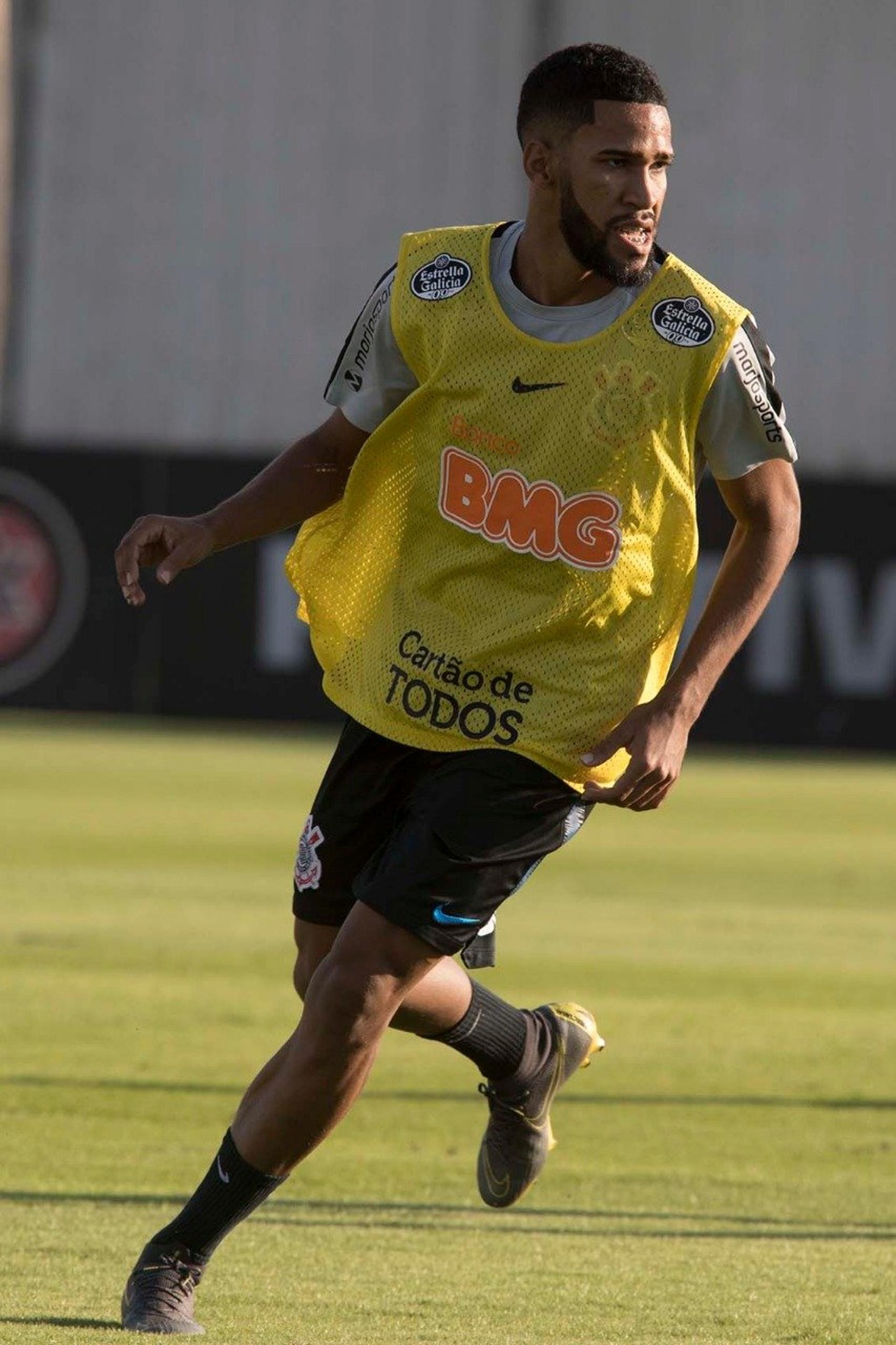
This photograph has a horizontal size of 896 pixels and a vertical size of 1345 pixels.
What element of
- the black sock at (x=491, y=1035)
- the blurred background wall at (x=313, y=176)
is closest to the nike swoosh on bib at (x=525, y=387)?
the black sock at (x=491, y=1035)

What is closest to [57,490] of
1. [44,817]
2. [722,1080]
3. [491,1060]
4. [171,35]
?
[44,817]

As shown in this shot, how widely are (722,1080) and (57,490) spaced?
14.7 m

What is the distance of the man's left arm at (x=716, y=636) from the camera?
4.69 meters

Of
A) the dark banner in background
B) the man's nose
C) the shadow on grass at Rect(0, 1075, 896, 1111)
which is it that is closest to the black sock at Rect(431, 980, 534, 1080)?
the man's nose

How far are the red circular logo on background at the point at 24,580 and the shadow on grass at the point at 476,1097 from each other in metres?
14.2

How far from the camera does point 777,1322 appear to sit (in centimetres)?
482

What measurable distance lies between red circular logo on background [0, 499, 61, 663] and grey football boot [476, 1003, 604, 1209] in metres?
16.3

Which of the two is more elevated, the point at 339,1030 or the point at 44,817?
the point at 339,1030

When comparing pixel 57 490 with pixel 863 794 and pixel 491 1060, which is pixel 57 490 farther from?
pixel 491 1060

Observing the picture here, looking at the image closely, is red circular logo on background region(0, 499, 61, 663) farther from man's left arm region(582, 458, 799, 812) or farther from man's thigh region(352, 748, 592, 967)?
man's left arm region(582, 458, 799, 812)

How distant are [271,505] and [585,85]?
103 cm

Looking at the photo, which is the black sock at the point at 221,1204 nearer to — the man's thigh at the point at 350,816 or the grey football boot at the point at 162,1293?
the grey football boot at the point at 162,1293

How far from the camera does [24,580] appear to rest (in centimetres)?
2164

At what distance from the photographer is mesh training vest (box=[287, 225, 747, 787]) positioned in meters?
4.86
